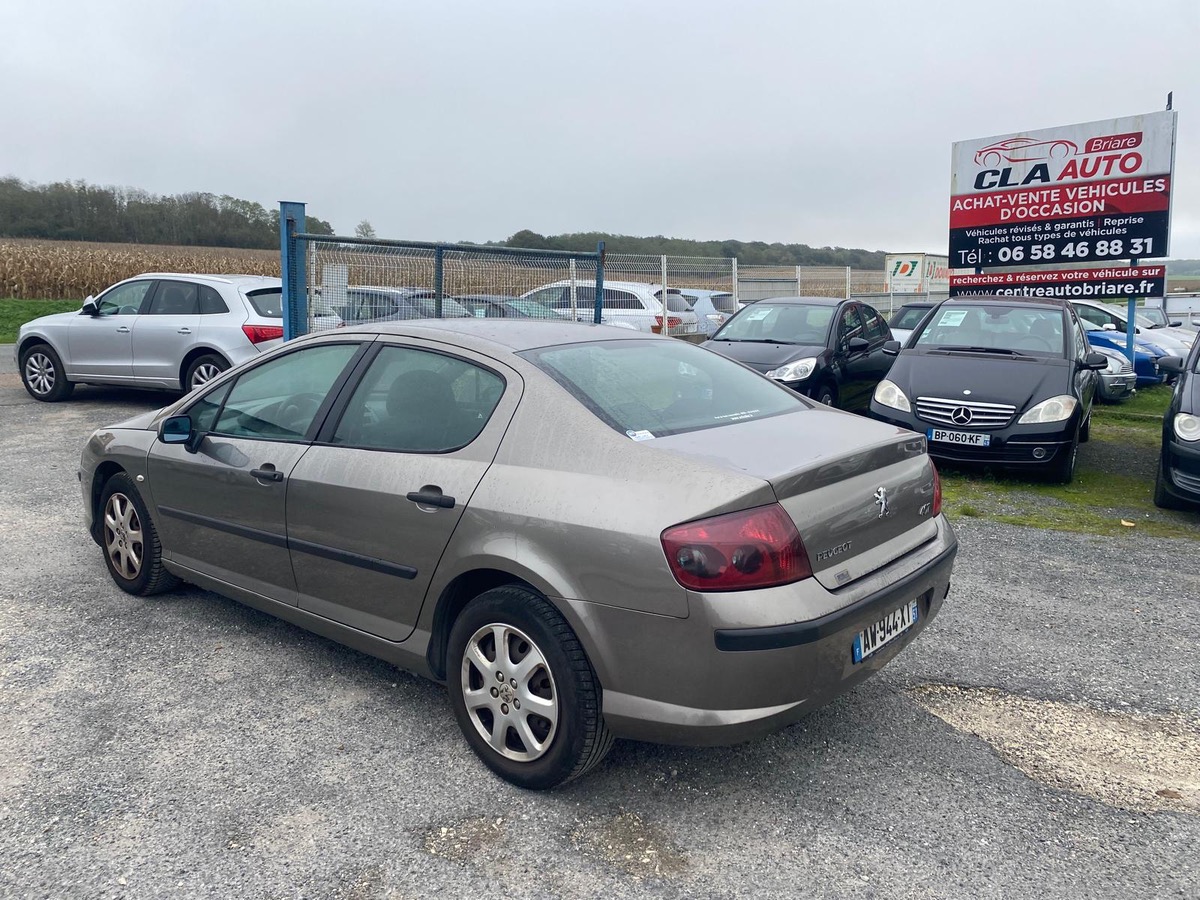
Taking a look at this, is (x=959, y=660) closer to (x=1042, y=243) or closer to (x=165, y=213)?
(x=1042, y=243)

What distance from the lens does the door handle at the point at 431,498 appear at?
3.28m

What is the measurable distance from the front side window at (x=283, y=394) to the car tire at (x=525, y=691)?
1.28m

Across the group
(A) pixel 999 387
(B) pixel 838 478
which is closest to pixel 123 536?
(B) pixel 838 478

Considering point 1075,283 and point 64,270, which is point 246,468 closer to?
point 1075,283

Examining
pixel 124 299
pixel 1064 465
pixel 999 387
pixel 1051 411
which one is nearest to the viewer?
pixel 1051 411

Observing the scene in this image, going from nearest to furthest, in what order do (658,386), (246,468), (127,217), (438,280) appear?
(658,386) → (246,468) → (438,280) → (127,217)

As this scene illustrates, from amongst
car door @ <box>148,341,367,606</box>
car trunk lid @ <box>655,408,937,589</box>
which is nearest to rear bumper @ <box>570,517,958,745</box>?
car trunk lid @ <box>655,408,937,589</box>

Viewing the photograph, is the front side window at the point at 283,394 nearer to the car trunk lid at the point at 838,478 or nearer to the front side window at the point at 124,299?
the car trunk lid at the point at 838,478

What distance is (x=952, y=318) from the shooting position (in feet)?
31.2

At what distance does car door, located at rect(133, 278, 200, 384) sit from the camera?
10836 millimetres

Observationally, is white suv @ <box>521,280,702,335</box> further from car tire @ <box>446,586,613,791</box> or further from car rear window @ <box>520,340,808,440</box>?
car tire @ <box>446,586,613,791</box>

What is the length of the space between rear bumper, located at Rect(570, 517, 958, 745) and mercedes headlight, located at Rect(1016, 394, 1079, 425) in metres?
5.69

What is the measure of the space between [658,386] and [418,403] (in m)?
0.93

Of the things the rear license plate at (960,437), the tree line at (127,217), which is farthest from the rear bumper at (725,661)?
the tree line at (127,217)
